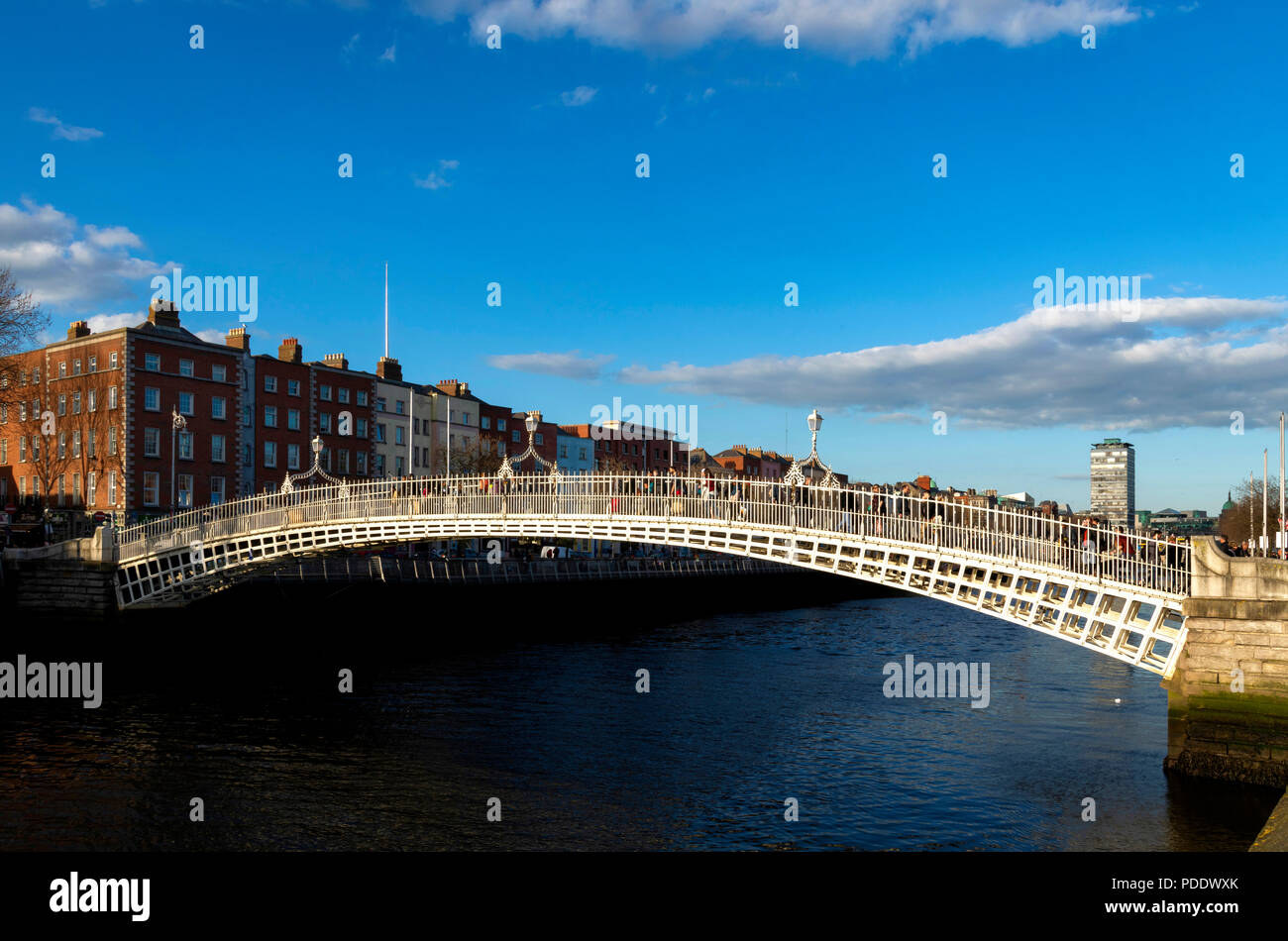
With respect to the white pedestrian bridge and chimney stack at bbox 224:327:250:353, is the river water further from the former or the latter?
chimney stack at bbox 224:327:250:353

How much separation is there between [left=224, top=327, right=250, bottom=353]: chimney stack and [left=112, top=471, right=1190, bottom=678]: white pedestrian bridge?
2091 centimetres

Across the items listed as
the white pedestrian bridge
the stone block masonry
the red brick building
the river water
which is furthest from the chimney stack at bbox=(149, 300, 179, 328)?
the stone block masonry

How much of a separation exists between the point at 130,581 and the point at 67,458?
20.8m

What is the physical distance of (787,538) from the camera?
26453 millimetres

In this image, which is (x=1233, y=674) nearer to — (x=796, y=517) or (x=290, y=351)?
(x=796, y=517)

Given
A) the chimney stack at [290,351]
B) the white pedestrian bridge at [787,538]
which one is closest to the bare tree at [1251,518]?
the white pedestrian bridge at [787,538]

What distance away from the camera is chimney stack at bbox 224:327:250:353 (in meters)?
62.1

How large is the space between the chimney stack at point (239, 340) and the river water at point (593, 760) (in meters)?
29.7

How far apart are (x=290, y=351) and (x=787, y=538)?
48809 mm

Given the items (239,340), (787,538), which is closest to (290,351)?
(239,340)

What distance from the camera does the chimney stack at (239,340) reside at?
62.1 meters

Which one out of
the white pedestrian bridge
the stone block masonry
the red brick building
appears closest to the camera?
the stone block masonry

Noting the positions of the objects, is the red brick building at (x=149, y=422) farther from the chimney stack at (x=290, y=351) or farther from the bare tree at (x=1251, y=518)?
the bare tree at (x=1251, y=518)
